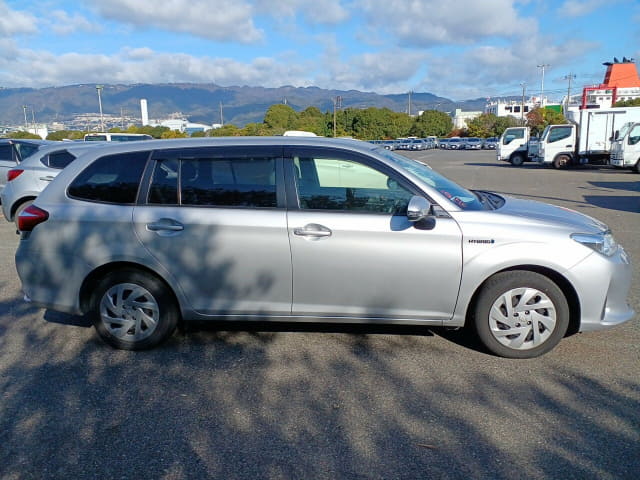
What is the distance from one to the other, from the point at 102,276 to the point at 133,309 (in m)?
0.38

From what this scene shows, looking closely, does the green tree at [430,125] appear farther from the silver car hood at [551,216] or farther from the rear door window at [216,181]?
the rear door window at [216,181]

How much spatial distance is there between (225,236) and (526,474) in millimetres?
2504

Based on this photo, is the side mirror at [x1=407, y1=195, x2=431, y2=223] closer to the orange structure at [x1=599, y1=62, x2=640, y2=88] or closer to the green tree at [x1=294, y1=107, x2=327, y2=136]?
the green tree at [x1=294, y1=107, x2=327, y2=136]

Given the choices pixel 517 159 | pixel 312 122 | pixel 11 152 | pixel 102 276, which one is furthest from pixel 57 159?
pixel 312 122

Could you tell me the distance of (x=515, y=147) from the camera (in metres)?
30.1

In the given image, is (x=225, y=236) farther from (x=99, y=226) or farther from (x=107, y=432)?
(x=107, y=432)

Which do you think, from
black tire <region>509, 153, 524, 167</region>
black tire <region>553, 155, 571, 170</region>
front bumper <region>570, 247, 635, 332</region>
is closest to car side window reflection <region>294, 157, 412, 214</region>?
front bumper <region>570, 247, 635, 332</region>

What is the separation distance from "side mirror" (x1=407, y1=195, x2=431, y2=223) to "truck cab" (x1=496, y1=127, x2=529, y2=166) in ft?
93.6

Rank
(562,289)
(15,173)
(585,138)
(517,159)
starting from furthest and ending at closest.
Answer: (517,159) → (585,138) → (15,173) → (562,289)

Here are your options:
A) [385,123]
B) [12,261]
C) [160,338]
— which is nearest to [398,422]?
[160,338]

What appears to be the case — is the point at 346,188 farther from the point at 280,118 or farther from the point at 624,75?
the point at 624,75

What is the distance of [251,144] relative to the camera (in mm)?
3988

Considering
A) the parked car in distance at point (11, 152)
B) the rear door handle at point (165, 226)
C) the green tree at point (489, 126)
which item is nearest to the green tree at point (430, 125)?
the green tree at point (489, 126)

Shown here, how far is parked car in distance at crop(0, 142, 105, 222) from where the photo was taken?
352 inches
